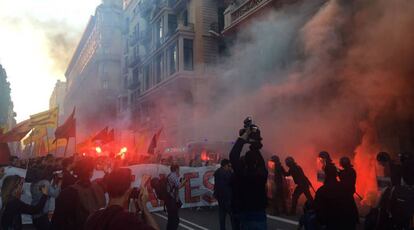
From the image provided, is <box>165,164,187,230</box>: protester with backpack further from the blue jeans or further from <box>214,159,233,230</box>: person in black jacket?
the blue jeans

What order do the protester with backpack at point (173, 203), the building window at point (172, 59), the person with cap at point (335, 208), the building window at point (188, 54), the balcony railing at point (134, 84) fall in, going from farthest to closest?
the balcony railing at point (134, 84) < the building window at point (172, 59) < the building window at point (188, 54) < the protester with backpack at point (173, 203) < the person with cap at point (335, 208)

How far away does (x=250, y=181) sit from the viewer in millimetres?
3695

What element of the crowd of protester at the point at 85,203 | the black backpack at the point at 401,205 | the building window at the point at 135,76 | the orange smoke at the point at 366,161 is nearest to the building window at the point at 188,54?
the building window at the point at 135,76

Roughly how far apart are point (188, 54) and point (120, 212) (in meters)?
22.6

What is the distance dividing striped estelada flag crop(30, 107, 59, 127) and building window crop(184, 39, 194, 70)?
11.9m

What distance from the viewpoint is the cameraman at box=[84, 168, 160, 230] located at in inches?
70.3

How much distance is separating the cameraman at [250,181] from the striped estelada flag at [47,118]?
422 inches

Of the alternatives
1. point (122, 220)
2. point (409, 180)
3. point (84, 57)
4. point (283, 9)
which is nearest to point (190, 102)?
point (283, 9)

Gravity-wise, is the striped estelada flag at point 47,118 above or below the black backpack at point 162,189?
above

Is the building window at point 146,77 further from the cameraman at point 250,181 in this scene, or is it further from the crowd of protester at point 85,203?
the cameraman at point 250,181

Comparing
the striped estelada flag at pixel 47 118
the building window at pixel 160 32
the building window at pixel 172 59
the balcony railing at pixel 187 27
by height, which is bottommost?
the striped estelada flag at pixel 47 118

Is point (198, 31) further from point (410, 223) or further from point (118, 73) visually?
point (118, 73)

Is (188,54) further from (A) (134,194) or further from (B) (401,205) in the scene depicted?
(A) (134,194)

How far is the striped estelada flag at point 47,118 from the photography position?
42.7ft
